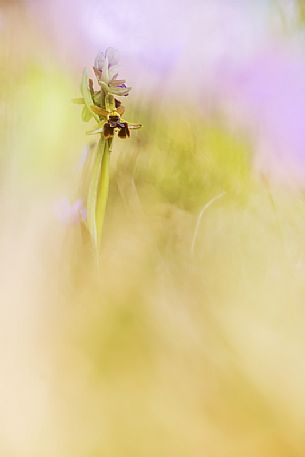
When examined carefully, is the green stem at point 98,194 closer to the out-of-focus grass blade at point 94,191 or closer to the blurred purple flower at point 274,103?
the out-of-focus grass blade at point 94,191

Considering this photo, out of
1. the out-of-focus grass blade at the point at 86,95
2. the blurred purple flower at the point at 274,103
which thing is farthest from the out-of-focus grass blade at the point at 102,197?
the blurred purple flower at the point at 274,103

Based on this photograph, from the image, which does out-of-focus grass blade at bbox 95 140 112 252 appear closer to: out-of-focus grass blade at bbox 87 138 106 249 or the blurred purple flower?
out-of-focus grass blade at bbox 87 138 106 249

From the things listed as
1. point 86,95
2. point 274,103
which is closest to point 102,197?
point 86,95

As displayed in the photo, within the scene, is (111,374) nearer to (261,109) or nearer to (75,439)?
(75,439)

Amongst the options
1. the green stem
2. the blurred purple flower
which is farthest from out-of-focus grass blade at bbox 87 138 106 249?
the blurred purple flower

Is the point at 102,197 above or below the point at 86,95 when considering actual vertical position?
below

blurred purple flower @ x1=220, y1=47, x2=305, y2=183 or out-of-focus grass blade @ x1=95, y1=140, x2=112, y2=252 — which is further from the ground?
blurred purple flower @ x1=220, y1=47, x2=305, y2=183

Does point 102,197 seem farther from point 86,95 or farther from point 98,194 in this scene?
point 86,95

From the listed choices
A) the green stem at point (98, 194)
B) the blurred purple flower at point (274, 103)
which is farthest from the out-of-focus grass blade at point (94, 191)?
the blurred purple flower at point (274, 103)

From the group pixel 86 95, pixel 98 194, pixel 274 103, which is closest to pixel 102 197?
pixel 98 194

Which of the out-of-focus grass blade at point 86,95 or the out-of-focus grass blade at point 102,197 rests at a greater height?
the out-of-focus grass blade at point 86,95

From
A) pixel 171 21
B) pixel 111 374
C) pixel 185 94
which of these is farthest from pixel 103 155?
pixel 111 374
